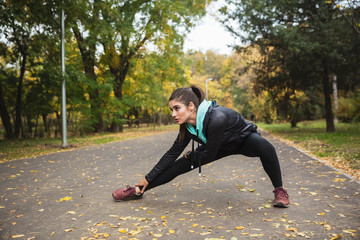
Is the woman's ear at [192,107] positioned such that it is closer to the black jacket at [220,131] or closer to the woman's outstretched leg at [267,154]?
the black jacket at [220,131]

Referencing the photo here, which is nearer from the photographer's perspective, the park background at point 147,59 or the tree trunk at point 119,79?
the park background at point 147,59

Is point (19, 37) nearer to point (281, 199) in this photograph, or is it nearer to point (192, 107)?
point (192, 107)

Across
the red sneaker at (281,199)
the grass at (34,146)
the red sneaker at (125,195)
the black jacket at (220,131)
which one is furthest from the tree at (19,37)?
the red sneaker at (281,199)

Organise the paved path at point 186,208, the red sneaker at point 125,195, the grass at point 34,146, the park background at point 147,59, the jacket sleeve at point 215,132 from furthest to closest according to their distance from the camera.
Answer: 1. the park background at point 147,59
2. the grass at point 34,146
3. the red sneaker at point 125,195
4. the jacket sleeve at point 215,132
5. the paved path at point 186,208

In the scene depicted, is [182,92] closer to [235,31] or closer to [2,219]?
[2,219]

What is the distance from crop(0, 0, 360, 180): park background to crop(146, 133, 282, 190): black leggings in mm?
3352

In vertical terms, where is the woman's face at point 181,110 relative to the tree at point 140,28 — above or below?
below

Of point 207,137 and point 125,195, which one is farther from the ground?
point 207,137

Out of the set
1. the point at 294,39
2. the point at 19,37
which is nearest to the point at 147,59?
the point at 19,37

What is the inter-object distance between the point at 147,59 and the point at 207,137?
23.2 m

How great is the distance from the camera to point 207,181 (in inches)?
223

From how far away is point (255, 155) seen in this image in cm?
384

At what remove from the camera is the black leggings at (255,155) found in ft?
12.2

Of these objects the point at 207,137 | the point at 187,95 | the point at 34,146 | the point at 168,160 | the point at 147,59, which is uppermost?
the point at 147,59
